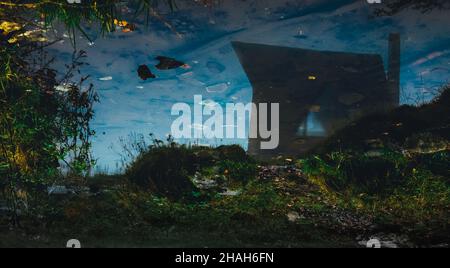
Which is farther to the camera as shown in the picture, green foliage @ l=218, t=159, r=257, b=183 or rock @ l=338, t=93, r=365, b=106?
rock @ l=338, t=93, r=365, b=106

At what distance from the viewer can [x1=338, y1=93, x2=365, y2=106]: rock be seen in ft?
45.4

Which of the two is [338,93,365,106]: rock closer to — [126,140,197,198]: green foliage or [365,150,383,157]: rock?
[365,150,383,157]: rock

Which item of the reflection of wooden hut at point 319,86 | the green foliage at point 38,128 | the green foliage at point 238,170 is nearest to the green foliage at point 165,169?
the green foliage at point 238,170

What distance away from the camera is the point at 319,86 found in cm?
1427

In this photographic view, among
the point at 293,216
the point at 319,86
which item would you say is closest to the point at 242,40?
the point at 319,86

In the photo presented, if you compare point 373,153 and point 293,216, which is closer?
point 293,216

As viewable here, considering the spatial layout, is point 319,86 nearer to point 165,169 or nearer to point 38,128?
point 165,169

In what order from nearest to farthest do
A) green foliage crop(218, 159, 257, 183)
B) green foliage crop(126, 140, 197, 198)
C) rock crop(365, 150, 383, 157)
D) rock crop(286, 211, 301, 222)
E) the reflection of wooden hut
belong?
rock crop(286, 211, 301, 222) < green foliage crop(126, 140, 197, 198) < green foliage crop(218, 159, 257, 183) < rock crop(365, 150, 383, 157) < the reflection of wooden hut

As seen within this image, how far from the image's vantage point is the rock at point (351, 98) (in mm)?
13828

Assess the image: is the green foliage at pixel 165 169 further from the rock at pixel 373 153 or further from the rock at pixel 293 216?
the rock at pixel 373 153

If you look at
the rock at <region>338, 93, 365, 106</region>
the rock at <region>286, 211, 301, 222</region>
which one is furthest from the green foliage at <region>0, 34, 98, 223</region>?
the rock at <region>338, 93, 365, 106</region>

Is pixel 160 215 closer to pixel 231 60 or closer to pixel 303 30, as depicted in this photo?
pixel 303 30

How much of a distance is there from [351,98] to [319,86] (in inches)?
55.8
